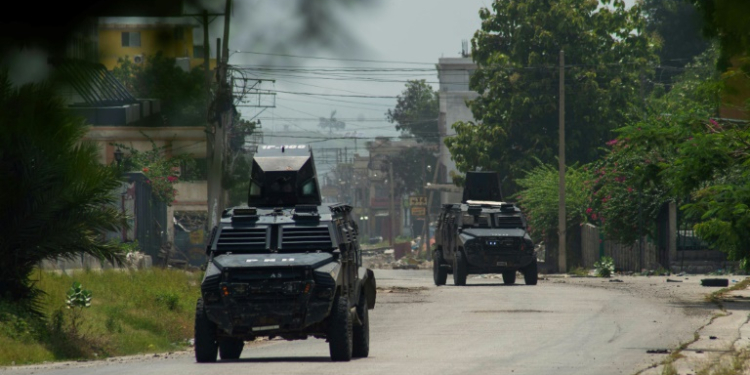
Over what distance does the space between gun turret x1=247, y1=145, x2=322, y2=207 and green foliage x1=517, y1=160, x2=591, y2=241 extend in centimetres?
2870

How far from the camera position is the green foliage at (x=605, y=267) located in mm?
38866

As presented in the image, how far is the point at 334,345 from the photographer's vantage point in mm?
13164

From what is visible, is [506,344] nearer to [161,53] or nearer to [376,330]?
[376,330]

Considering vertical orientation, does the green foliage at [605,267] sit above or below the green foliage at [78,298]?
below

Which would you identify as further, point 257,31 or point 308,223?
point 308,223

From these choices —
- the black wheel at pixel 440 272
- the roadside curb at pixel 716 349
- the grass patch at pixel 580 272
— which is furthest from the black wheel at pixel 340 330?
the grass patch at pixel 580 272

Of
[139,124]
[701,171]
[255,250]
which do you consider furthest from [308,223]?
[139,124]

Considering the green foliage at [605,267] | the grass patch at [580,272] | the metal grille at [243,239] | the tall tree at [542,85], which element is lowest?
the grass patch at [580,272]

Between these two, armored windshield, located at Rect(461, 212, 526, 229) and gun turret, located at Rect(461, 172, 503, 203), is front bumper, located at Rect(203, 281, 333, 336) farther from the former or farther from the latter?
gun turret, located at Rect(461, 172, 503, 203)

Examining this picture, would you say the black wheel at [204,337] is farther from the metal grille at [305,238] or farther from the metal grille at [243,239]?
the metal grille at [305,238]

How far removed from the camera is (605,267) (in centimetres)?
3916

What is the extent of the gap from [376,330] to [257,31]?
1665 cm

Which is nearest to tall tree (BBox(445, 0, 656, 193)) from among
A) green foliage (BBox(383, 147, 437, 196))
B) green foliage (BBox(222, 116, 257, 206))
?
green foliage (BBox(383, 147, 437, 196))

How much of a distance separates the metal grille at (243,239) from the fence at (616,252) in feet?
88.1
